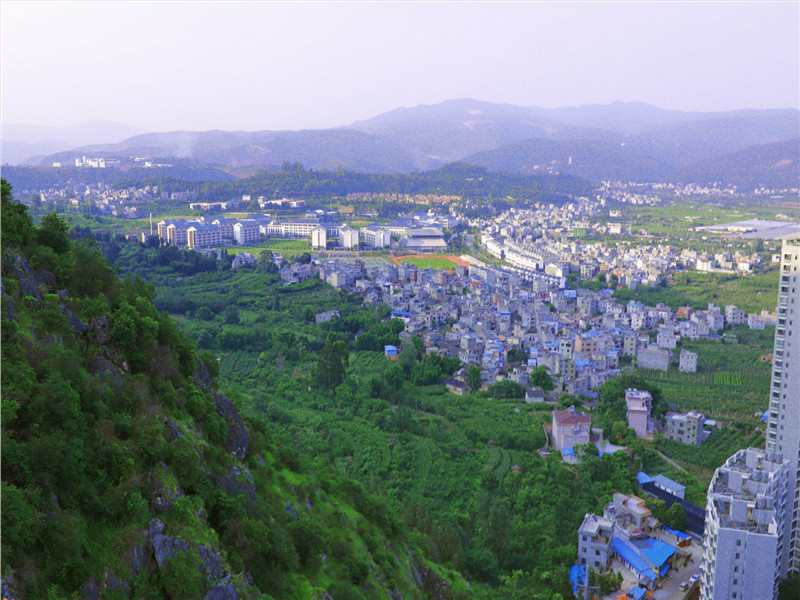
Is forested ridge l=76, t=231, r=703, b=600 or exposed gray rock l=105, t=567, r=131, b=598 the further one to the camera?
forested ridge l=76, t=231, r=703, b=600

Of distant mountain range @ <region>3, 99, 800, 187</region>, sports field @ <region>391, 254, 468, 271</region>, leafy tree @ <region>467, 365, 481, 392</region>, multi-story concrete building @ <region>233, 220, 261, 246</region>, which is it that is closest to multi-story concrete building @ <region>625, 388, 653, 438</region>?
leafy tree @ <region>467, 365, 481, 392</region>

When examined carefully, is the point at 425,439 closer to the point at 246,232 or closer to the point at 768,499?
the point at 768,499

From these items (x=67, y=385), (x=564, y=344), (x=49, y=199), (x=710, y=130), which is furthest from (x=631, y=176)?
(x=67, y=385)

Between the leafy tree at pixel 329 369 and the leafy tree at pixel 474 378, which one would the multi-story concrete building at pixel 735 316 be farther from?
the leafy tree at pixel 329 369

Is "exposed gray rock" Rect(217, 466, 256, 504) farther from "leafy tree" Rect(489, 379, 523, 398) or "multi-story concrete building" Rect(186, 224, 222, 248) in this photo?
"multi-story concrete building" Rect(186, 224, 222, 248)

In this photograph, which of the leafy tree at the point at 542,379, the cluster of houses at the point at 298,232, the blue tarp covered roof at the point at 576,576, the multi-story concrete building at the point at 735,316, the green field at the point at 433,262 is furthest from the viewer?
the cluster of houses at the point at 298,232

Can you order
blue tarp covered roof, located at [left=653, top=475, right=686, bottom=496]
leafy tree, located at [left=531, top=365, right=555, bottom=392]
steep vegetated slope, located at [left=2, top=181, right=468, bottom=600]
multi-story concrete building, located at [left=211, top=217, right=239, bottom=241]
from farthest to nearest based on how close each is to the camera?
multi-story concrete building, located at [left=211, top=217, right=239, bottom=241] < leafy tree, located at [left=531, top=365, right=555, bottom=392] < blue tarp covered roof, located at [left=653, top=475, right=686, bottom=496] < steep vegetated slope, located at [left=2, top=181, right=468, bottom=600]

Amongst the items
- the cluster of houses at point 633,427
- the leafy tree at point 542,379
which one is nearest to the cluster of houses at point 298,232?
the leafy tree at point 542,379
